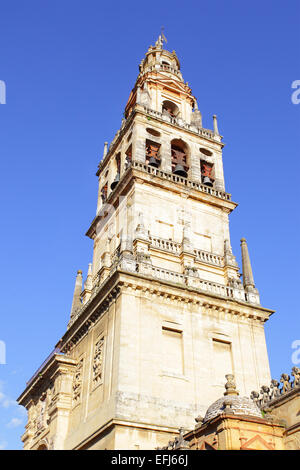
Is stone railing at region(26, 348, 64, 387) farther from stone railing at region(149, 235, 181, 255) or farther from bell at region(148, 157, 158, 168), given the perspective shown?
bell at region(148, 157, 158, 168)

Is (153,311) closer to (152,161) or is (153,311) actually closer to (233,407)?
(233,407)

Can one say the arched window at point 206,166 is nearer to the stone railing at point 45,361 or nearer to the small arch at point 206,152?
the small arch at point 206,152

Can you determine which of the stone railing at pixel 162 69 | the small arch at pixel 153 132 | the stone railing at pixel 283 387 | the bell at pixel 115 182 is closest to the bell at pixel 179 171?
the small arch at pixel 153 132

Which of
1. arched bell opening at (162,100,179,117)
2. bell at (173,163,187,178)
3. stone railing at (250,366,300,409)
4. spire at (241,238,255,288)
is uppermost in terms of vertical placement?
arched bell opening at (162,100,179,117)

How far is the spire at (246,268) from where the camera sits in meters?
32.2

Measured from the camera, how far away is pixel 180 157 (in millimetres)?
38344

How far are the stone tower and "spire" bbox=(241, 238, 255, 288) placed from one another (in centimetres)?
9

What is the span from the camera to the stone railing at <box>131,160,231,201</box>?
3441cm

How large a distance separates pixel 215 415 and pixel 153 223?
15563mm

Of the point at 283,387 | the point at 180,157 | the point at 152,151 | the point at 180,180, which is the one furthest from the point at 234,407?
the point at 180,157

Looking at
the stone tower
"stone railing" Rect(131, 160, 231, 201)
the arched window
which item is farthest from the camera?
the arched window

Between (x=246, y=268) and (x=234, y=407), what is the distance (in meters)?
15.1

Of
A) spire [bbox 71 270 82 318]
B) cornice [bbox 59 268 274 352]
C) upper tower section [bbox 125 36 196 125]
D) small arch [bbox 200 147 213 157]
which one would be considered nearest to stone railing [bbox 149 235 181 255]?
cornice [bbox 59 268 274 352]
